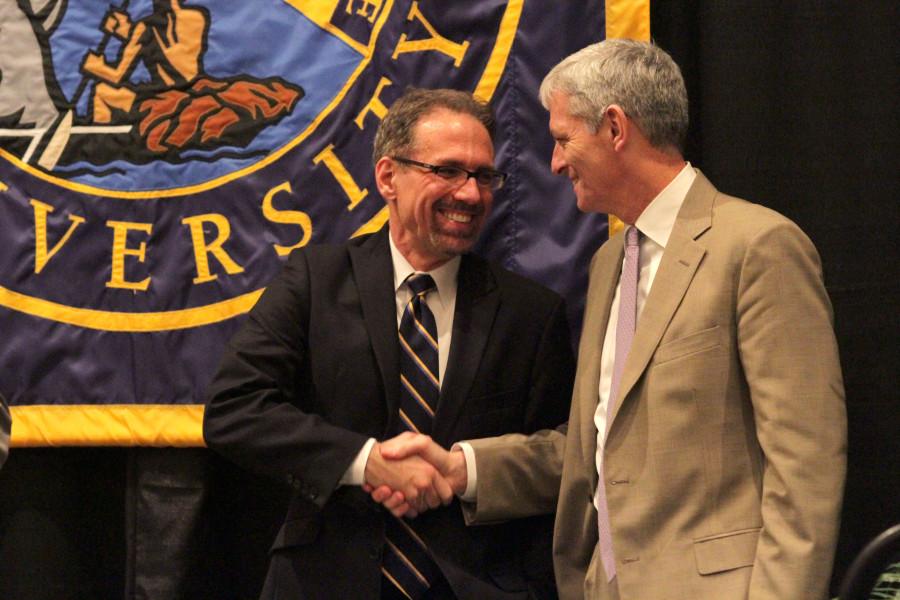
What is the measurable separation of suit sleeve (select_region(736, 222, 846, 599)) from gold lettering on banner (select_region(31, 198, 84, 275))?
5.74ft

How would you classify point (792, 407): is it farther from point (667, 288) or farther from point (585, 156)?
point (585, 156)

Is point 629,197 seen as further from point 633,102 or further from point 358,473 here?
point 358,473

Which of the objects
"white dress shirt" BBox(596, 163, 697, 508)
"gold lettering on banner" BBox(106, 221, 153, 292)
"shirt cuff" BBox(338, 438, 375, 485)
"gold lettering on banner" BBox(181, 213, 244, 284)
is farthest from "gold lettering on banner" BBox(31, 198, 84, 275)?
"white dress shirt" BBox(596, 163, 697, 508)

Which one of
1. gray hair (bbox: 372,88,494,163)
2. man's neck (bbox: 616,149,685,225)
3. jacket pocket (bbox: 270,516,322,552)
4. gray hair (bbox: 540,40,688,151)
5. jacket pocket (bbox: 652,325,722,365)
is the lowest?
jacket pocket (bbox: 270,516,322,552)

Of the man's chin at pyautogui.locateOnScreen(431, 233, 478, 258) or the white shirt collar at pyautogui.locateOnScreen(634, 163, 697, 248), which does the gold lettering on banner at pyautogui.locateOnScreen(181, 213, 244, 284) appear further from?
the white shirt collar at pyautogui.locateOnScreen(634, 163, 697, 248)

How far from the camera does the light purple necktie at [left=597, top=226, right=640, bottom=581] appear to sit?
7.12ft

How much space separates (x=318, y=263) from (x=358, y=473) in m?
0.49

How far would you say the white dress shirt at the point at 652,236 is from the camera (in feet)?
7.26

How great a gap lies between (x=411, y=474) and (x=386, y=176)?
69 cm

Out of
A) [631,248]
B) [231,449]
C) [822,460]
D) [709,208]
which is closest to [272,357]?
[231,449]

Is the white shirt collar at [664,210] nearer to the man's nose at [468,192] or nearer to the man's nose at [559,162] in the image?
the man's nose at [559,162]

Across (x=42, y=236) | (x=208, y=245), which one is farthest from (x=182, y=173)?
(x=42, y=236)

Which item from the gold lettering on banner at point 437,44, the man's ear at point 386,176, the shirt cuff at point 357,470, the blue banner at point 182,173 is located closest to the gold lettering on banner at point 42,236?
the blue banner at point 182,173

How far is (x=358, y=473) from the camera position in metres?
2.33
